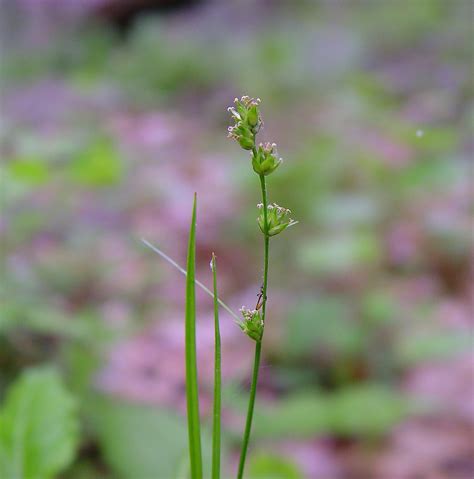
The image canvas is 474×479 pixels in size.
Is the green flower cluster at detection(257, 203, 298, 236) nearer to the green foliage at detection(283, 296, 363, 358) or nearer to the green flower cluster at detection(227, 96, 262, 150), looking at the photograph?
the green flower cluster at detection(227, 96, 262, 150)

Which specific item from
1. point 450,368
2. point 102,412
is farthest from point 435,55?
point 102,412

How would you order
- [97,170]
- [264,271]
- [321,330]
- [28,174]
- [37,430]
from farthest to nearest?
[97,170] → [28,174] → [321,330] → [37,430] → [264,271]

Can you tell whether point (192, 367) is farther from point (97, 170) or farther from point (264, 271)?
point (97, 170)

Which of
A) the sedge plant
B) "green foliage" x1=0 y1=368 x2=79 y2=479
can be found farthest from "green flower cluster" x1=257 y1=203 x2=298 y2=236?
"green foliage" x1=0 y1=368 x2=79 y2=479

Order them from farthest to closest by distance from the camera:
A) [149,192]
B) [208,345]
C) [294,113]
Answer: [294,113], [149,192], [208,345]

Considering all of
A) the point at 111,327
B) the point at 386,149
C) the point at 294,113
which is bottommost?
the point at 111,327

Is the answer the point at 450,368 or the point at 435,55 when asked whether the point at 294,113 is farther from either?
the point at 450,368

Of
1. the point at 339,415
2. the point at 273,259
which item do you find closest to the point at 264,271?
the point at 339,415
